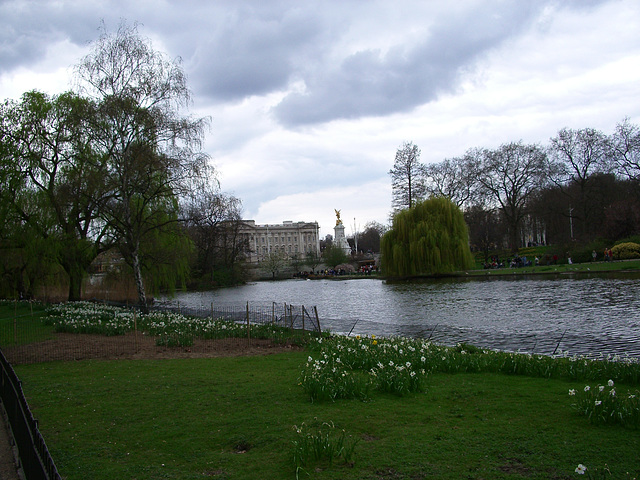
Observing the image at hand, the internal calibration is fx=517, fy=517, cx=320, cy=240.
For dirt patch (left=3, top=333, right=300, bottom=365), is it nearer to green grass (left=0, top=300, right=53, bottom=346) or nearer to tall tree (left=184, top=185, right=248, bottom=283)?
green grass (left=0, top=300, right=53, bottom=346)

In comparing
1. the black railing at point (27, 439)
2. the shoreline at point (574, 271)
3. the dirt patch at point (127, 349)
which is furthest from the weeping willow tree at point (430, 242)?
the black railing at point (27, 439)

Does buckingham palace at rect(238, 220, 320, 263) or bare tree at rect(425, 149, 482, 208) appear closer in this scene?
bare tree at rect(425, 149, 482, 208)

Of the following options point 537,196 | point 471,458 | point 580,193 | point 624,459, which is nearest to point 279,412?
point 471,458

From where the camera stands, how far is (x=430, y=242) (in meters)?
50.6

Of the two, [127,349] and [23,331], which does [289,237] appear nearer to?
[23,331]

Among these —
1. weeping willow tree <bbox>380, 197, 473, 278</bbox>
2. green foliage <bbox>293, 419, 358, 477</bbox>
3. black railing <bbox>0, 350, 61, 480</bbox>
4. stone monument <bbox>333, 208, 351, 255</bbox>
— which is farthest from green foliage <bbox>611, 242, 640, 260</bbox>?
stone monument <bbox>333, 208, 351, 255</bbox>

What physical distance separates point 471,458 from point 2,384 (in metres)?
7.32

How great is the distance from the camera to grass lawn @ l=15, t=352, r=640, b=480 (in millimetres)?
A: 5375

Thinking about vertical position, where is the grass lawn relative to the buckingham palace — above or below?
below

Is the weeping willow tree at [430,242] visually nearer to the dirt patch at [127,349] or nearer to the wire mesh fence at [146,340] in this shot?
the wire mesh fence at [146,340]

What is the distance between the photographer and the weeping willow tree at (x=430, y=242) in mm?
50594

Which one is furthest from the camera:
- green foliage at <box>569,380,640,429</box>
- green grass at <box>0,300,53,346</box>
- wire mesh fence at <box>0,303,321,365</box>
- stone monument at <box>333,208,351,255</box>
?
stone monument at <box>333,208,351,255</box>

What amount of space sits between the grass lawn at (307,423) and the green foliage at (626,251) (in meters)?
45.1

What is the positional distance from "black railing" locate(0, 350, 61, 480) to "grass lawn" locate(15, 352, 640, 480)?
0.57 m
